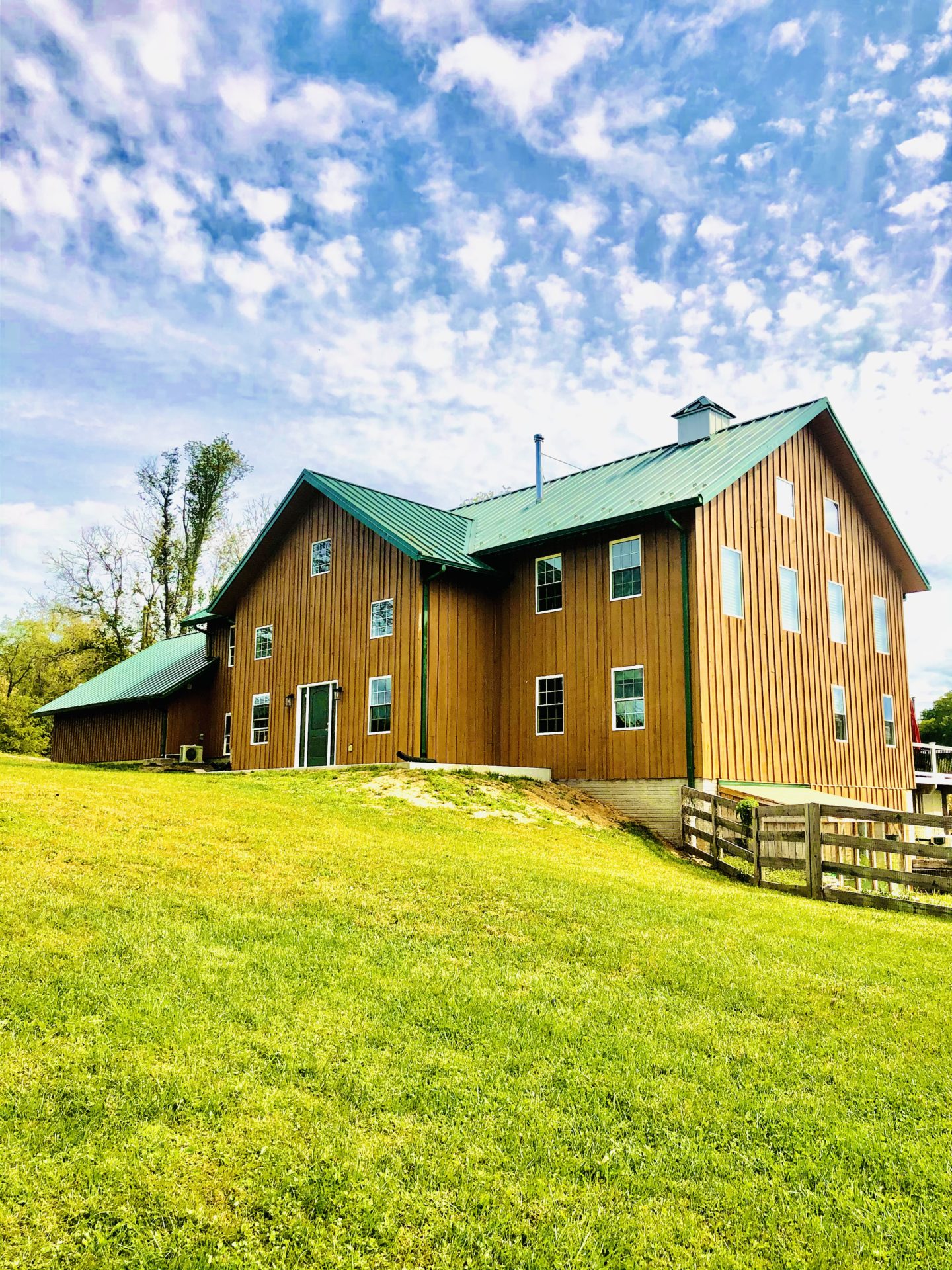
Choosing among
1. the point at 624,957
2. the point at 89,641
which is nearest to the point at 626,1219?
the point at 624,957

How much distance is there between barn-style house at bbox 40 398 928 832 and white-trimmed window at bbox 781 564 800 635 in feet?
0.29

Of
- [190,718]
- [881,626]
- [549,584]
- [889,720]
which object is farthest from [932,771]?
[190,718]

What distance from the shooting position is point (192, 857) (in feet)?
32.1

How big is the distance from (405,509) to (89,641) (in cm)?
2818

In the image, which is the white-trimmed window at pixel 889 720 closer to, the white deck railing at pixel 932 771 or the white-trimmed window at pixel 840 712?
the white-trimmed window at pixel 840 712

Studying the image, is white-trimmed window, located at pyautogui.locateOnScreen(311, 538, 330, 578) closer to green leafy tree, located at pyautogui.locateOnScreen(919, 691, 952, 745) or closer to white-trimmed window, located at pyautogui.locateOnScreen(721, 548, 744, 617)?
white-trimmed window, located at pyautogui.locateOnScreen(721, 548, 744, 617)

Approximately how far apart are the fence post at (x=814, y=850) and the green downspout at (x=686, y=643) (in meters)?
6.12

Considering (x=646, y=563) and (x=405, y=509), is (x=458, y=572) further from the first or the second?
(x=646, y=563)

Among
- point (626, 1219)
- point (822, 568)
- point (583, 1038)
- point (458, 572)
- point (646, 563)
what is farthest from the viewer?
point (822, 568)

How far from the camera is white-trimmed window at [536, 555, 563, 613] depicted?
21.6 meters

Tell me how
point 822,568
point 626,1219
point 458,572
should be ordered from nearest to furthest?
point 626,1219
point 458,572
point 822,568

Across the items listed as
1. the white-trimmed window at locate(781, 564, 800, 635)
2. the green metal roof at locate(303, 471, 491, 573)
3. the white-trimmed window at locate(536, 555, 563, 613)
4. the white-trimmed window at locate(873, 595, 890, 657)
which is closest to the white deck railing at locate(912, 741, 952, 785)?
the white-trimmed window at locate(873, 595, 890, 657)

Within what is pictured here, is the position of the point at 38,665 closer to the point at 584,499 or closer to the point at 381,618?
the point at 381,618

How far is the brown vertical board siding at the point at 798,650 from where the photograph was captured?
19.5 metres
